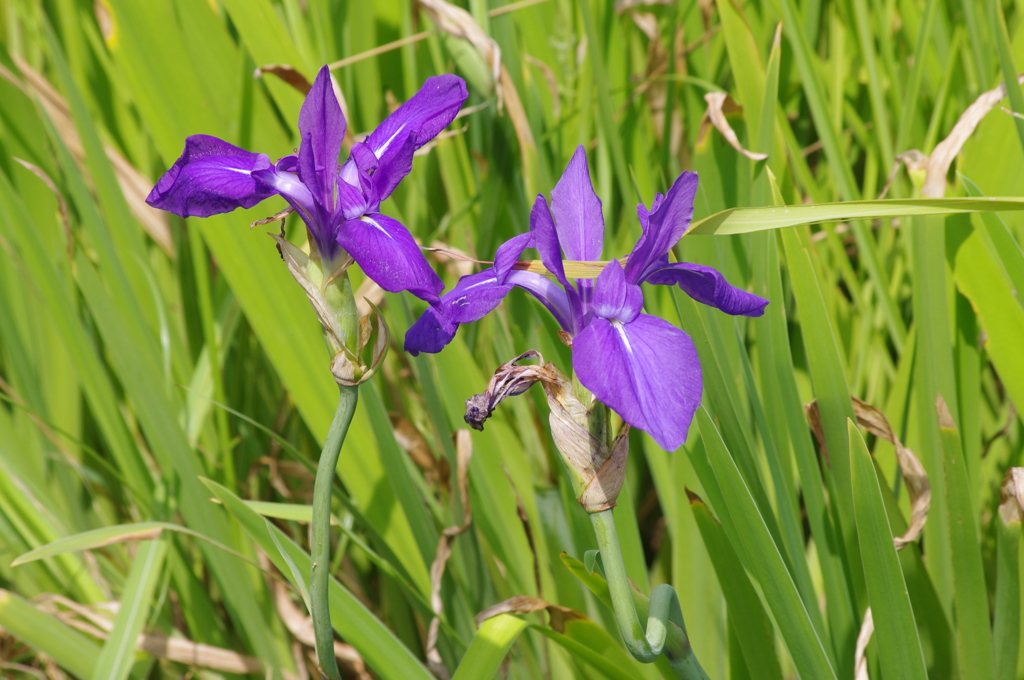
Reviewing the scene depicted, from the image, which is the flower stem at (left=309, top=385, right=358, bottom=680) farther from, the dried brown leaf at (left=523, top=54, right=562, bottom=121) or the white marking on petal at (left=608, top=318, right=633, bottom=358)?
the dried brown leaf at (left=523, top=54, right=562, bottom=121)

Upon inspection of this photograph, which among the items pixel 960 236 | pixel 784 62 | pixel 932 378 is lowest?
pixel 932 378

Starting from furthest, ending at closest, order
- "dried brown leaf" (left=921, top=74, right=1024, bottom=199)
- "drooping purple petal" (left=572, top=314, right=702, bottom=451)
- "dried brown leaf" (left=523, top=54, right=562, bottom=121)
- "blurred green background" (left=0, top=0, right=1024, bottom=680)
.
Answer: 1. "dried brown leaf" (left=523, top=54, right=562, bottom=121)
2. "dried brown leaf" (left=921, top=74, right=1024, bottom=199)
3. "blurred green background" (left=0, top=0, right=1024, bottom=680)
4. "drooping purple petal" (left=572, top=314, right=702, bottom=451)

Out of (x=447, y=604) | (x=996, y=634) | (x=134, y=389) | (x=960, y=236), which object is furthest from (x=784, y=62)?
(x=134, y=389)

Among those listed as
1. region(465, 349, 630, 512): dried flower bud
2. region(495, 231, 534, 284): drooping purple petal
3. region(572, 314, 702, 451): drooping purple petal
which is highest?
region(495, 231, 534, 284): drooping purple petal

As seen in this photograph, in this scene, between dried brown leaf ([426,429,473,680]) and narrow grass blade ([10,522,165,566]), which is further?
dried brown leaf ([426,429,473,680])

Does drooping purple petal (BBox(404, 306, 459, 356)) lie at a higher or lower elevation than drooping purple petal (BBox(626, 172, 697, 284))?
lower

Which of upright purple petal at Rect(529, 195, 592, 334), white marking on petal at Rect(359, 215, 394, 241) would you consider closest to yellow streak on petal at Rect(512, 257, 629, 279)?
upright purple petal at Rect(529, 195, 592, 334)

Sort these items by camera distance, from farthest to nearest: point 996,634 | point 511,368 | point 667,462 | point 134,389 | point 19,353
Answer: point 19,353
point 667,462
point 134,389
point 996,634
point 511,368

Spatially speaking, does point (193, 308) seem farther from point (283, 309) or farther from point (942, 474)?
point (942, 474)
